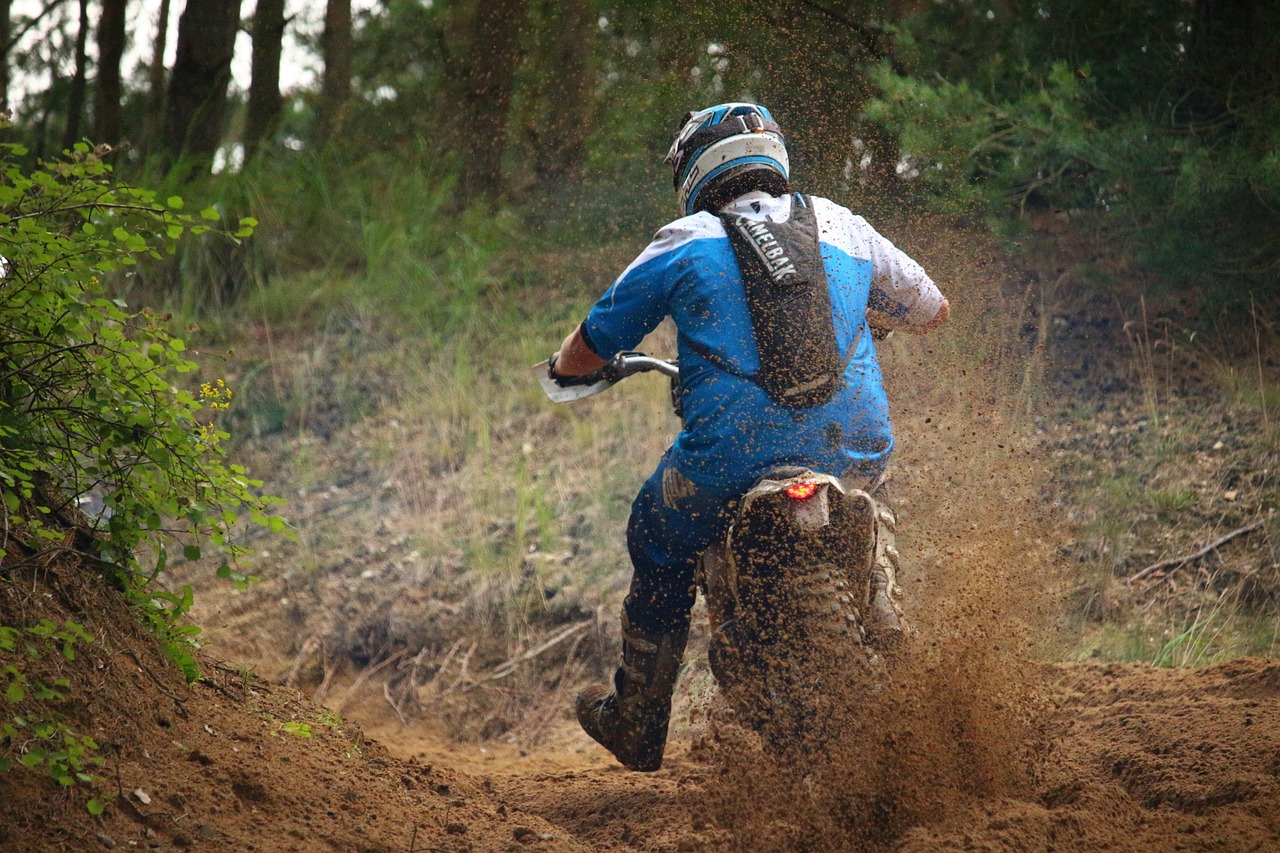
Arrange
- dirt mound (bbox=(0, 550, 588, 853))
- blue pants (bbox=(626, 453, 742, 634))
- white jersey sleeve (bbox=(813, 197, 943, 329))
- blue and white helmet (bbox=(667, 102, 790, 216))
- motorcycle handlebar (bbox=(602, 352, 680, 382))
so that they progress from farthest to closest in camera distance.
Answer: motorcycle handlebar (bbox=(602, 352, 680, 382)), blue and white helmet (bbox=(667, 102, 790, 216)), white jersey sleeve (bbox=(813, 197, 943, 329)), blue pants (bbox=(626, 453, 742, 634)), dirt mound (bbox=(0, 550, 588, 853))

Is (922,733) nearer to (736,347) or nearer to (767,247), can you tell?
(736,347)

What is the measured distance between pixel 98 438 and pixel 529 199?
660 cm

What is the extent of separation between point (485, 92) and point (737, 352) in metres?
7.00

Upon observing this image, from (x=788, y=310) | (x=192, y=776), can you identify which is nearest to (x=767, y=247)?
(x=788, y=310)

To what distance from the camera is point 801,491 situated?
10.0 feet

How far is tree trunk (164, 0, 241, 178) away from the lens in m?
9.30

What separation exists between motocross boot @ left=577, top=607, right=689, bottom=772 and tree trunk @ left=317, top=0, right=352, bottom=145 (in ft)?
26.6

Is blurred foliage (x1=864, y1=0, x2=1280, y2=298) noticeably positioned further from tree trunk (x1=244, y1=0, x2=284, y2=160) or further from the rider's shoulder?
tree trunk (x1=244, y1=0, x2=284, y2=160)

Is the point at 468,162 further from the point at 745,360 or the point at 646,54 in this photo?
the point at 745,360

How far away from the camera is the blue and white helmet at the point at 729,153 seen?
3748 mm

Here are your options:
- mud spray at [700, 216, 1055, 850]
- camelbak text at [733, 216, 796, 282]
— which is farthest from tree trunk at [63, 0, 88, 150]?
mud spray at [700, 216, 1055, 850]

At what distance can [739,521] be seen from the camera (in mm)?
3193

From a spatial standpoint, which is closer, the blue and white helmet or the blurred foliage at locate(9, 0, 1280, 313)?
the blue and white helmet

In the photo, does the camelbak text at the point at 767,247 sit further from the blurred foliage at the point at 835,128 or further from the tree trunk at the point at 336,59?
the tree trunk at the point at 336,59
